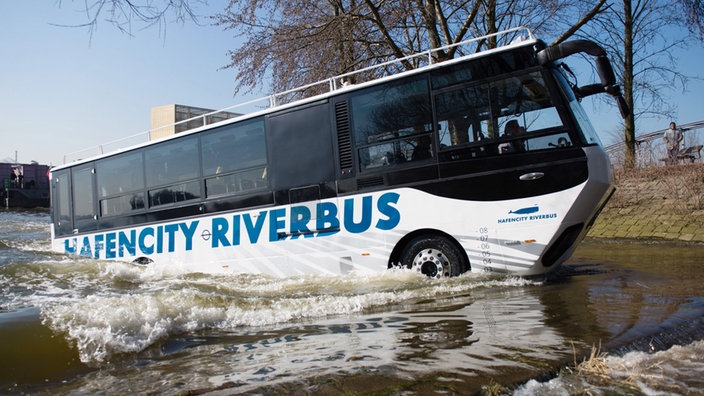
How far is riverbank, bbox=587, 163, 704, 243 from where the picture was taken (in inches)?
432

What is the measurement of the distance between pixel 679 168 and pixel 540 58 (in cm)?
910

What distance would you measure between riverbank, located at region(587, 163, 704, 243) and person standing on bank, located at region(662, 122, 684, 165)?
0.52 m

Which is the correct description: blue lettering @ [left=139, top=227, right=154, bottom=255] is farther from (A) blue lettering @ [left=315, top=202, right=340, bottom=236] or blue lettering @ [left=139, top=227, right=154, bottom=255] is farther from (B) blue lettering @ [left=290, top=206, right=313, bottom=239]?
(A) blue lettering @ [left=315, top=202, right=340, bottom=236]

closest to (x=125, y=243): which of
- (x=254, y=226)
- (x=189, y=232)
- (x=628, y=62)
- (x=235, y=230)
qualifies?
(x=189, y=232)

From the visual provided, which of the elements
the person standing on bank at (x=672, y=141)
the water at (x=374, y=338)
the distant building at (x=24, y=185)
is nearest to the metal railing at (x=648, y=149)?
the person standing on bank at (x=672, y=141)

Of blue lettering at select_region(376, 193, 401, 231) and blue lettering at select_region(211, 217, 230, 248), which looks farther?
blue lettering at select_region(211, 217, 230, 248)

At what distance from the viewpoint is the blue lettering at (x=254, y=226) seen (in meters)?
8.00

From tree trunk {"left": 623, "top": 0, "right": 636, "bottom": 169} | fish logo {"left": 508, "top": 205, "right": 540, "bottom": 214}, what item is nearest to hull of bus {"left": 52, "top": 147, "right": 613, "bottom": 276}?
fish logo {"left": 508, "top": 205, "right": 540, "bottom": 214}

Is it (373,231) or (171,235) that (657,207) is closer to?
(373,231)

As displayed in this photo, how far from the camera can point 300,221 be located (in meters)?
7.62

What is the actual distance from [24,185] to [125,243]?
3898 cm

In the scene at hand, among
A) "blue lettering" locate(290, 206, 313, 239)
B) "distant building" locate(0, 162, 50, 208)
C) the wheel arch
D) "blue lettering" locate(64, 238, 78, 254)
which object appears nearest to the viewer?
the wheel arch

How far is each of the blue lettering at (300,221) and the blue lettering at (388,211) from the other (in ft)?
3.86

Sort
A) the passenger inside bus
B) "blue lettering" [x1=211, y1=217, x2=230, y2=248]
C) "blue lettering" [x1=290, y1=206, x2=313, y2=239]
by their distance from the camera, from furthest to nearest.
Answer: "blue lettering" [x1=211, y1=217, x2=230, y2=248] < "blue lettering" [x1=290, y1=206, x2=313, y2=239] < the passenger inside bus
